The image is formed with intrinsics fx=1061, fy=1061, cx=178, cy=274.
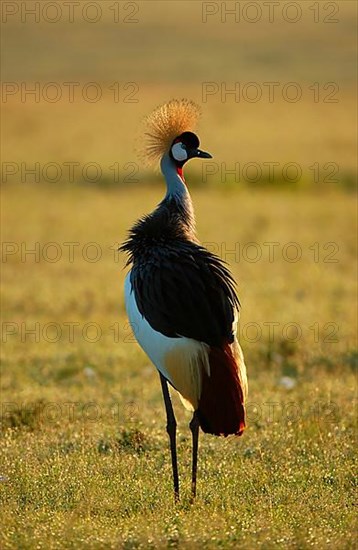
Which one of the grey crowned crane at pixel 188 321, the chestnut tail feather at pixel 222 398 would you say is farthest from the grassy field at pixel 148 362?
the grey crowned crane at pixel 188 321

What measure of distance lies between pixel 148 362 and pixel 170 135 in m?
3.94

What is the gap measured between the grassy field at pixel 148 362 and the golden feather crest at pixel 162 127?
6.62 ft

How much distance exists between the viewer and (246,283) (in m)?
14.8

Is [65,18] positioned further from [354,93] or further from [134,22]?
[354,93]

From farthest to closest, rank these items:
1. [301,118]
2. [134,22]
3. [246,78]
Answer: [134,22] → [246,78] → [301,118]

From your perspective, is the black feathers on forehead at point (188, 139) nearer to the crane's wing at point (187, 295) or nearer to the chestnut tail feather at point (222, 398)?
the crane's wing at point (187, 295)

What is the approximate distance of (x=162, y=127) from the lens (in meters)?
7.03

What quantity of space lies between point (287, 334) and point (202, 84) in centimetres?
4001

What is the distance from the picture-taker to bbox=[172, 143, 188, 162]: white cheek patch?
697 cm

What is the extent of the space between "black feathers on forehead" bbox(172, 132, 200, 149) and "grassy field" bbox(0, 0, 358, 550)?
210cm

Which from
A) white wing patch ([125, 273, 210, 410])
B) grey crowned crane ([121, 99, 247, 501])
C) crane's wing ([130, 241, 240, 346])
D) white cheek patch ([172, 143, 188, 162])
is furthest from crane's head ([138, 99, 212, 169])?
white wing patch ([125, 273, 210, 410])

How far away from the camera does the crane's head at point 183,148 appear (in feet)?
22.9

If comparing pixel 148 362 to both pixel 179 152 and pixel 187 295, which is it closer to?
pixel 179 152

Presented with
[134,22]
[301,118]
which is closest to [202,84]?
[301,118]
